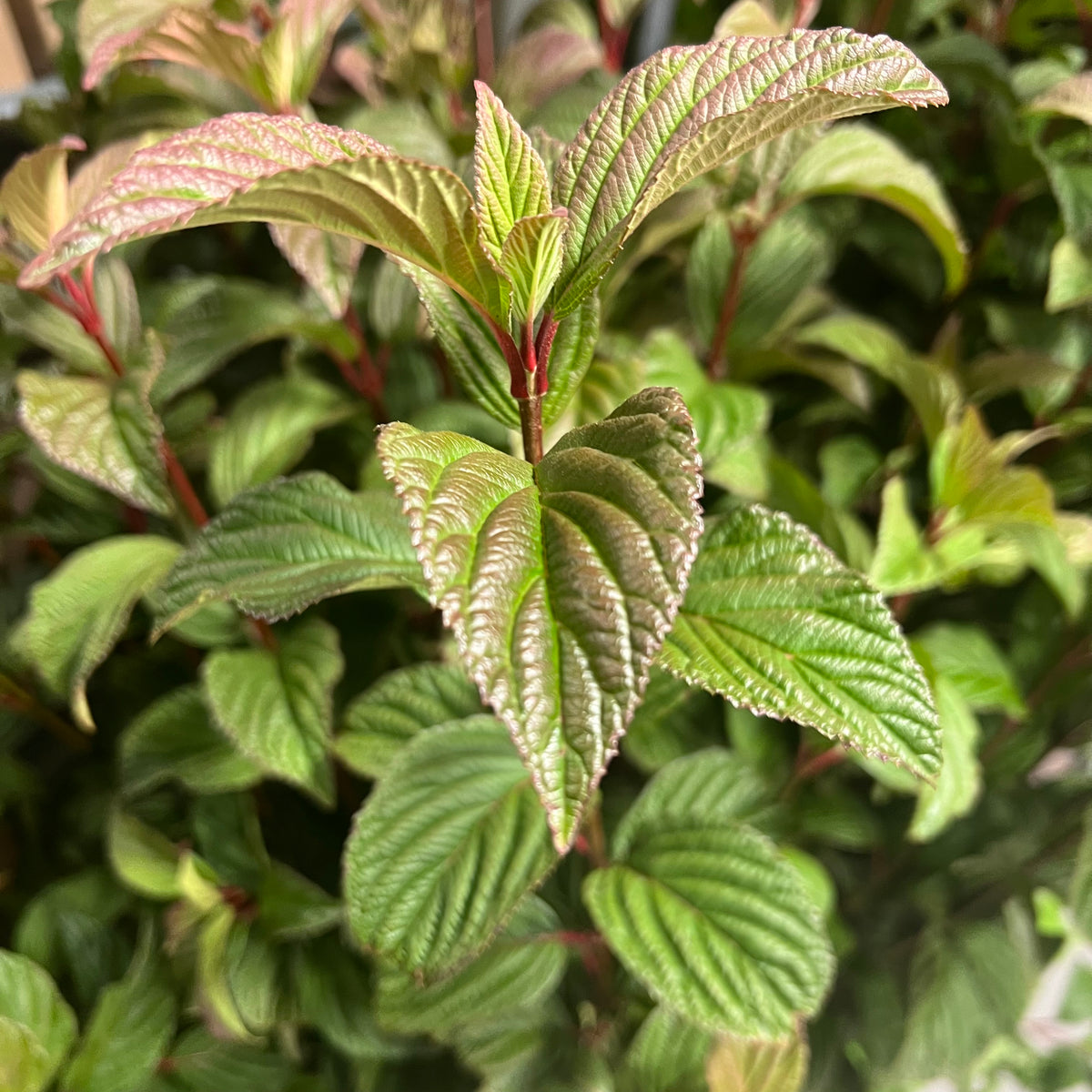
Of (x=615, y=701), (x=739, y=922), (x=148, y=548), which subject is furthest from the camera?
(x=148, y=548)

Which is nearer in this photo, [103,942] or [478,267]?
[478,267]

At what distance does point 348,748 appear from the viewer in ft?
1.97

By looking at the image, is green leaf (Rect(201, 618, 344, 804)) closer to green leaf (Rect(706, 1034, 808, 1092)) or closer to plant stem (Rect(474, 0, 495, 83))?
green leaf (Rect(706, 1034, 808, 1092))

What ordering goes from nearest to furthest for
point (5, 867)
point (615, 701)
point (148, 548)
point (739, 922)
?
point (615, 701), point (739, 922), point (148, 548), point (5, 867)

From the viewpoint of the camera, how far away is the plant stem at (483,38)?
1020mm

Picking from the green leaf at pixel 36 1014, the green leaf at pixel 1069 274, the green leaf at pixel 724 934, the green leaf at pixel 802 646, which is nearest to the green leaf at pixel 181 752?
the green leaf at pixel 36 1014

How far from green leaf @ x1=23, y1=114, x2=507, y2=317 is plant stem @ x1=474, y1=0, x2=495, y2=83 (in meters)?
0.79

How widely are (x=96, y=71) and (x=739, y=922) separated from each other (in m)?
0.68

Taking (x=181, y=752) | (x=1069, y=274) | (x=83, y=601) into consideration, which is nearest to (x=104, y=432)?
(x=83, y=601)

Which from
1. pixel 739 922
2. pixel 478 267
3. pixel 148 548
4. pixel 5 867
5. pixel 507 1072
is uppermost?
pixel 478 267

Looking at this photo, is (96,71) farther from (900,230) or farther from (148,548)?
(900,230)

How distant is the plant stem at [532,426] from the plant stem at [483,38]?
780 mm

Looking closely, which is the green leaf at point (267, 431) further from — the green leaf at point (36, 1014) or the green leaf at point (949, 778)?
the green leaf at point (949, 778)

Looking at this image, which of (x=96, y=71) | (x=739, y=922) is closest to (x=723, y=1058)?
(x=739, y=922)
